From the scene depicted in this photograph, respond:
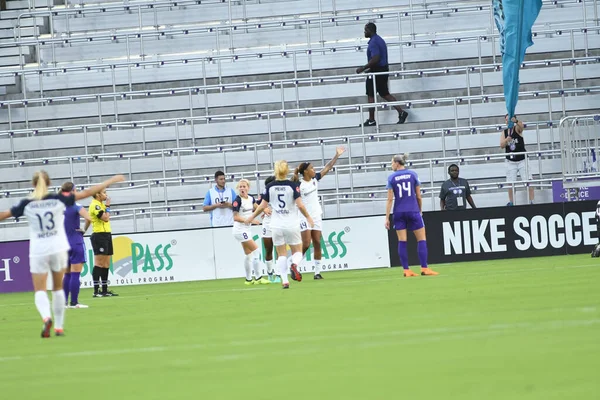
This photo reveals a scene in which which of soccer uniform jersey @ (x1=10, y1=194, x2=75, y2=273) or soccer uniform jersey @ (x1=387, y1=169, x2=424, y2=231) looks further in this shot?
soccer uniform jersey @ (x1=387, y1=169, x2=424, y2=231)

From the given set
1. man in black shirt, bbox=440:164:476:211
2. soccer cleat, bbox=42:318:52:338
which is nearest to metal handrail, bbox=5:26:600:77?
man in black shirt, bbox=440:164:476:211

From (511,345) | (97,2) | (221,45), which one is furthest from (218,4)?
(511,345)

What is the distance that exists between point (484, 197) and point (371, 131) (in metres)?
3.98

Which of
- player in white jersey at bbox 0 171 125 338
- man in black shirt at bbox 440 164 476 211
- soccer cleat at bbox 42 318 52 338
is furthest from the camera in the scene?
man in black shirt at bbox 440 164 476 211

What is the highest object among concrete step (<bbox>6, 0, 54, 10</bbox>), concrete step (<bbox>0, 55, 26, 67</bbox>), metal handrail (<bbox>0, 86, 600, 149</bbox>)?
concrete step (<bbox>6, 0, 54, 10</bbox>)

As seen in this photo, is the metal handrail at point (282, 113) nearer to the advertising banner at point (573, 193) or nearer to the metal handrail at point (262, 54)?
the metal handrail at point (262, 54)

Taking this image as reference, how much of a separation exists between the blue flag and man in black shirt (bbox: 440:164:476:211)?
254 cm

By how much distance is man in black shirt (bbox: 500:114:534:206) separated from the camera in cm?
2598

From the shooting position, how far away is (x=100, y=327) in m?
13.0

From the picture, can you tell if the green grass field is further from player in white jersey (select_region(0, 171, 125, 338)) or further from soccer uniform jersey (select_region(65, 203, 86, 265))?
soccer uniform jersey (select_region(65, 203, 86, 265))

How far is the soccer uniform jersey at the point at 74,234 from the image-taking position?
56.2 ft

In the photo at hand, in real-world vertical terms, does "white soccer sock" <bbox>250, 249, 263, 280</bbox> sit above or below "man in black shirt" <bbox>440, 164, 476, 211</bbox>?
below

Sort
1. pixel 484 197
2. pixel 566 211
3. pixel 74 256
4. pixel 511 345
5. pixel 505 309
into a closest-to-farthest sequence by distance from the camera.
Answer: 1. pixel 511 345
2. pixel 505 309
3. pixel 74 256
4. pixel 566 211
5. pixel 484 197

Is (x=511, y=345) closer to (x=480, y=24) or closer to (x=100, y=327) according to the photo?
(x=100, y=327)
